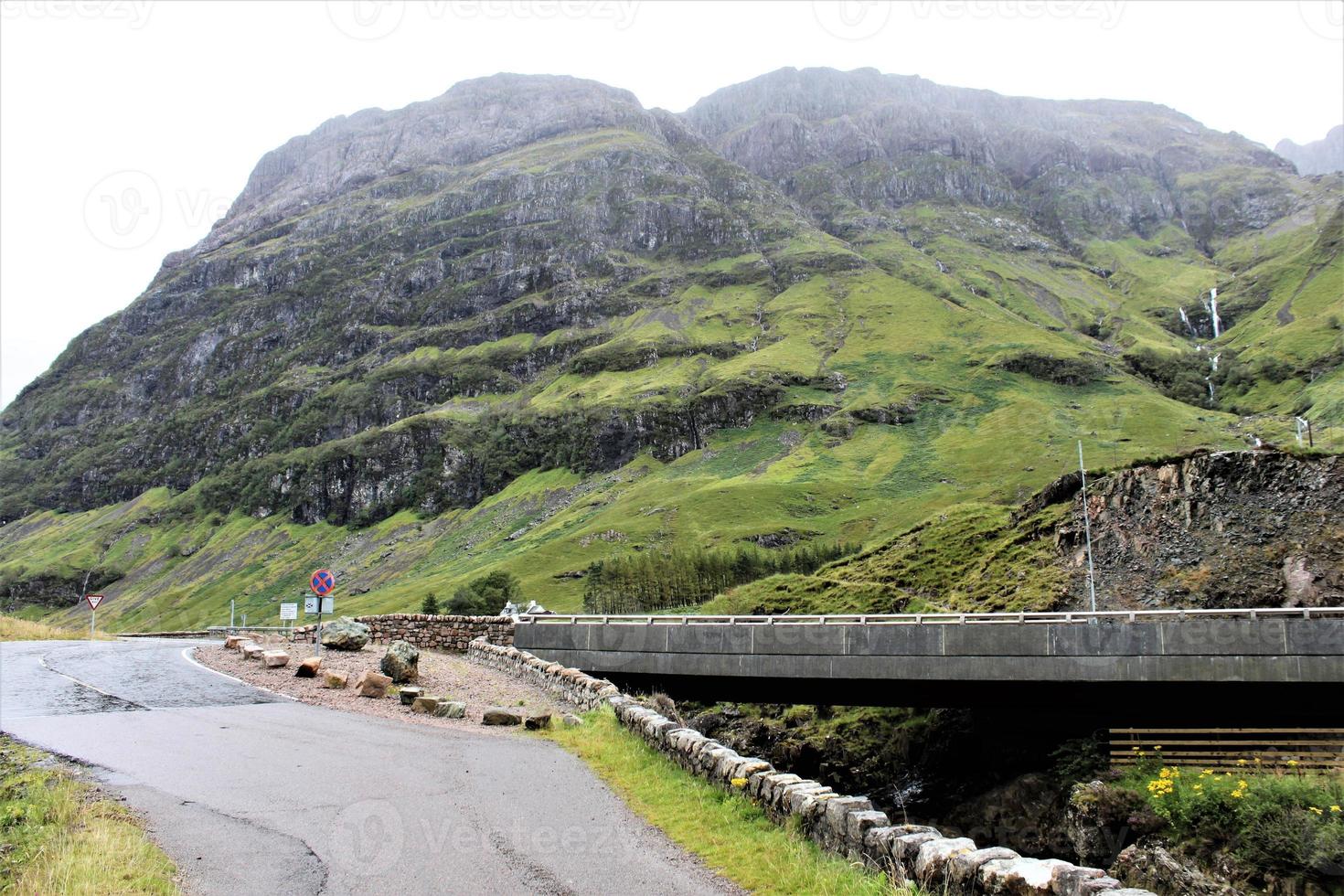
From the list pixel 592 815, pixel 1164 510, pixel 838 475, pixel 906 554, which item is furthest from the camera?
pixel 838 475

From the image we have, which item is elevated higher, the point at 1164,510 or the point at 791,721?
the point at 1164,510

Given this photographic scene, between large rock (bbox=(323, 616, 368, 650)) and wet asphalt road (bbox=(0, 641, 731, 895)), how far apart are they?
889 centimetres

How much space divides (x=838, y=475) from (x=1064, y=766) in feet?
462

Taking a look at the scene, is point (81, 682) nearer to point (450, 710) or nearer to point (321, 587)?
point (321, 587)

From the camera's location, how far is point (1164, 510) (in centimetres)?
5222

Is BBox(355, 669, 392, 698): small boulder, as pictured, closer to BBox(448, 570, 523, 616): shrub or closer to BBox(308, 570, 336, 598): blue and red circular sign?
BBox(308, 570, 336, 598): blue and red circular sign

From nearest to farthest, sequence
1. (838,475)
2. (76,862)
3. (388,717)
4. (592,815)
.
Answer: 1. (76,862)
2. (592,815)
3. (388,717)
4. (838,475)

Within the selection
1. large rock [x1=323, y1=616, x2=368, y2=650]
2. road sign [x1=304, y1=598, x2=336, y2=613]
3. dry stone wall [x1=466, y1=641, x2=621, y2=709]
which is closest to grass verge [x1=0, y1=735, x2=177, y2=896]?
dry stone wall [x1=466, y1=641, x2=621, y2=709]

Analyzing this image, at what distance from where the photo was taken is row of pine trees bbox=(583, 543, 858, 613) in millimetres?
121000

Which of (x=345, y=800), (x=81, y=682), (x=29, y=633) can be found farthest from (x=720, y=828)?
(x=29, y=633)

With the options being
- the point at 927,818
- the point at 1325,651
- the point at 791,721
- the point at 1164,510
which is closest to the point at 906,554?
the point at 1164,510

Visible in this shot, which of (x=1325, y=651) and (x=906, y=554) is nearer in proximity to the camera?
(x=1325, y=651)

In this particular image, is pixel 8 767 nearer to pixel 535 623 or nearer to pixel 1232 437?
pixel 535 623

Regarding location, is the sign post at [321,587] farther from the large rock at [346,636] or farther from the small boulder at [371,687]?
the small boulder at [371,687]
